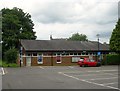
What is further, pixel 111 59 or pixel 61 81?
pixel 111 59

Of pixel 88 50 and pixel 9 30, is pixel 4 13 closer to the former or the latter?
pixel 9 30

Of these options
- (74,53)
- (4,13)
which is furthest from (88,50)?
(4,13)

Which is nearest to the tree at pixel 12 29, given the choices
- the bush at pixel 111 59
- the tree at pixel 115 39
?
the bush at pixel 111 59

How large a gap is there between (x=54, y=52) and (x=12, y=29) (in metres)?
18.3

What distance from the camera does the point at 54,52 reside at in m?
57.1

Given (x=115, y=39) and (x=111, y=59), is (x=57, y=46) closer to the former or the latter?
(x=111, y=59)

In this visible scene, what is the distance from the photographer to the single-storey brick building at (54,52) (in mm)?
55531

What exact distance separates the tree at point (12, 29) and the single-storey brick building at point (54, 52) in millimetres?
11622

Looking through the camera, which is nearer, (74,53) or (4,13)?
(74,53)

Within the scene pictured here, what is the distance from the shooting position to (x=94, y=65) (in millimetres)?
49594

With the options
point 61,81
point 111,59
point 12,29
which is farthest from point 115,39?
point 61,81

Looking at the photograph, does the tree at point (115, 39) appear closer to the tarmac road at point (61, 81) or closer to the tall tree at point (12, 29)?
the tarmac road at point (61, 81)

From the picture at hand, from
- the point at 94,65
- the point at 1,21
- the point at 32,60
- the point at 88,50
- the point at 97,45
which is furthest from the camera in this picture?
the point at 1,21

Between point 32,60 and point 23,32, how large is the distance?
20.3 m
